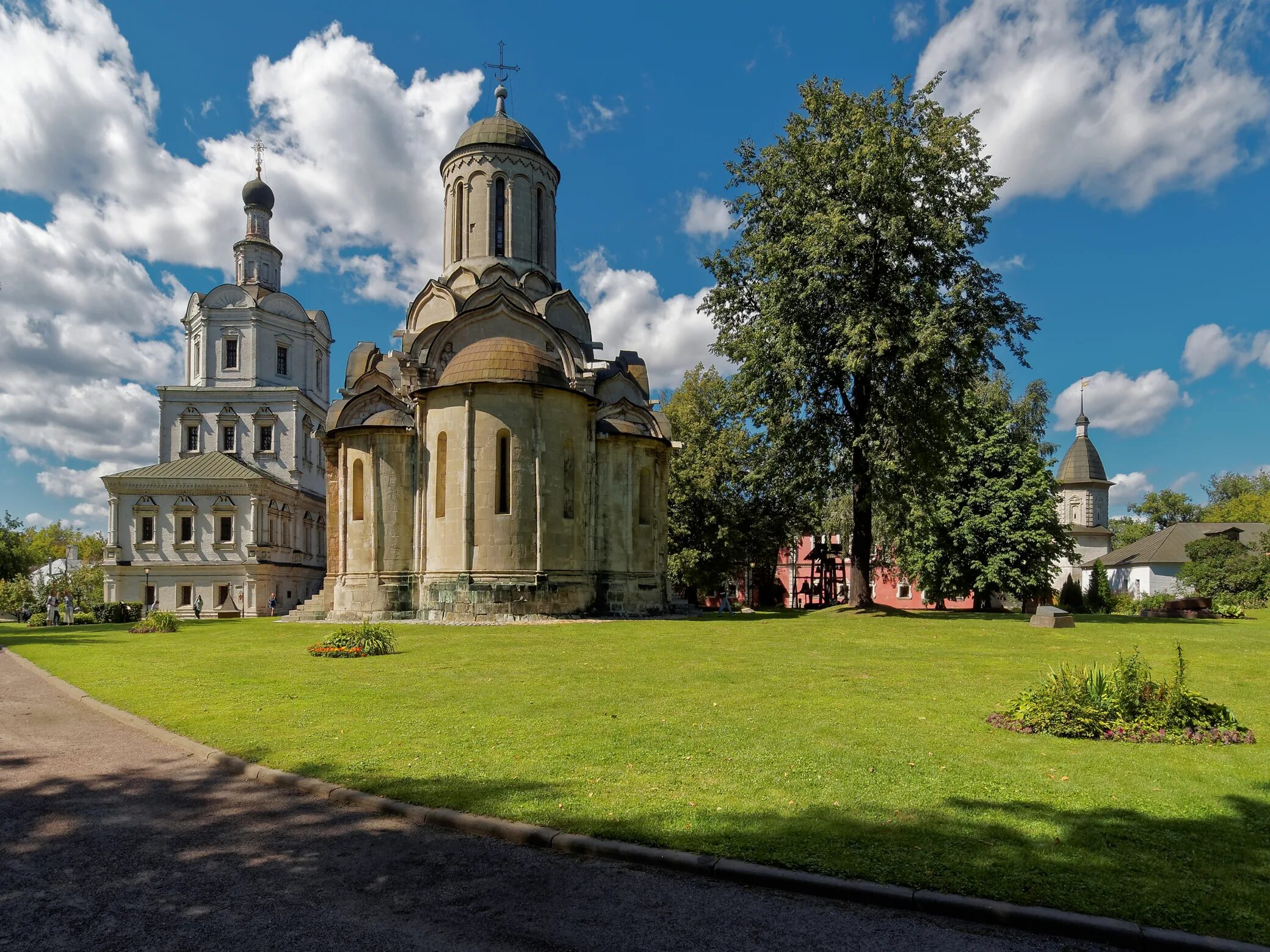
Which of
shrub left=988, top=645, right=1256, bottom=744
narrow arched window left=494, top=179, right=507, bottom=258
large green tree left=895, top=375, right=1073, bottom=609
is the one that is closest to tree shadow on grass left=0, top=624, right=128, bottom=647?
narrow arched window left=494, top=179, right=507, bottom=258

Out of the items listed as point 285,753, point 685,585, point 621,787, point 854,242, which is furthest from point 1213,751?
point 685,585

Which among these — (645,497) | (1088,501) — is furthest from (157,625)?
(1088,501)

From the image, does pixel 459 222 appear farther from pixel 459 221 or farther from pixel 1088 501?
pixel 1088 501

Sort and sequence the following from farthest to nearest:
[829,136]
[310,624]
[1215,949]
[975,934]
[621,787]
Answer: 1. [310,624]
2. [829,136]
3. [621,787]
4. [975,934]
5. [1215,949]

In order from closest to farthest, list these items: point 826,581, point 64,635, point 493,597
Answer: point 493,597, point 64,635, point 826,581

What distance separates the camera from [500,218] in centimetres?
3753

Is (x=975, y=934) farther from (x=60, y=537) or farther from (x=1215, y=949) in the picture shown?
Result: (x=60, y=537)

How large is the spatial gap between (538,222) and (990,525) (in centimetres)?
2647

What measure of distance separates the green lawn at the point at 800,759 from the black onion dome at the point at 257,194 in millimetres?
46544

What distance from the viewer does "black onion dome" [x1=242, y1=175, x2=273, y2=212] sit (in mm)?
54375

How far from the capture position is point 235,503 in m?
47.4

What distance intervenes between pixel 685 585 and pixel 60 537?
339 feet

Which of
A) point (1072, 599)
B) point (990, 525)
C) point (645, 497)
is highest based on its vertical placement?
point (645, 497)

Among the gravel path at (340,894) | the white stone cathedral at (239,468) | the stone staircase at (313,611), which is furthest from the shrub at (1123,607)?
the white stone cathedral at (239,468)
